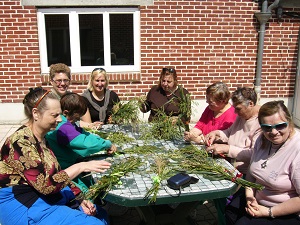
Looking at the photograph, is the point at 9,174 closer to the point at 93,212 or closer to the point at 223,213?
the point at 93,212

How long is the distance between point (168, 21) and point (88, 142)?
4364 mm

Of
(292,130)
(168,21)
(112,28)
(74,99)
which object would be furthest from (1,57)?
(292,130)

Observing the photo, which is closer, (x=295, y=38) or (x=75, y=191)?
(x=75, y=191)

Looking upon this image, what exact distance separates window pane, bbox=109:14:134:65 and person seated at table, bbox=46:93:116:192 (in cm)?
408

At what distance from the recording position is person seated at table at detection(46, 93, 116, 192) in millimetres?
2836

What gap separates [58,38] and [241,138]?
486cm

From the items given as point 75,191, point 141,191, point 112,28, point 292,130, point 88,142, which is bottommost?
point 75,191

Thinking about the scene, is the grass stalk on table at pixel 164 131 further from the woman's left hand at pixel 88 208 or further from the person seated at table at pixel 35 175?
the person seated at table at pixel 35 175

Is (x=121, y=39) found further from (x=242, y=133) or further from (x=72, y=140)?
(x=72, y=140)

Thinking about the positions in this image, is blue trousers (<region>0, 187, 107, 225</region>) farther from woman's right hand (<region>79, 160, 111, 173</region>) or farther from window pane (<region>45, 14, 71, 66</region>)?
window pane (<region>45, 14, 71, 66</region>)

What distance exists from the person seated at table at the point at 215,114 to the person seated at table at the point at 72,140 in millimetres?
965

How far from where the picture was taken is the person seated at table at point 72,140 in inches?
112

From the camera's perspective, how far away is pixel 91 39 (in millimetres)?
6926

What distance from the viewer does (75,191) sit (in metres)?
2.85
